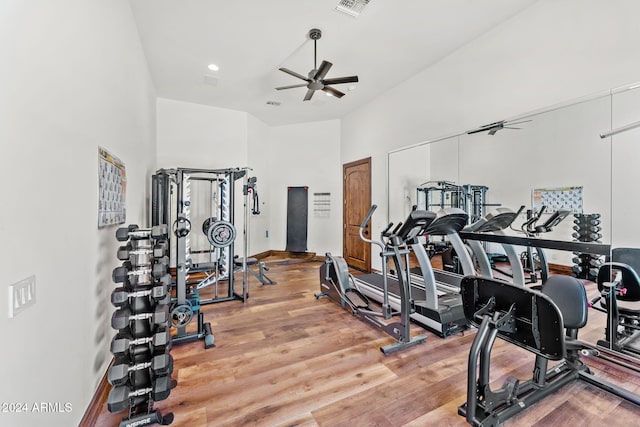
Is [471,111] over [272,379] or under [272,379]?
over

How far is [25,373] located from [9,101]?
1074 millimetres

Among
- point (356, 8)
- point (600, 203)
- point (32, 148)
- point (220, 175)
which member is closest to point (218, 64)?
point (220, 175)

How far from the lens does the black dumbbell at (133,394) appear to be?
168cm

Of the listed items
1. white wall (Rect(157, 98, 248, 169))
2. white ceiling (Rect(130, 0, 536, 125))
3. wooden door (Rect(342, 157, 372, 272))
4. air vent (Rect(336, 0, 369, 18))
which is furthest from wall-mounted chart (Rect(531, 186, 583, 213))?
white wall (Rect(157, 98, 248, 169))

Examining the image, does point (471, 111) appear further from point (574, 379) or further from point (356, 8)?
point (574, 379)

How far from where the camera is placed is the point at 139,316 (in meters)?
1.88

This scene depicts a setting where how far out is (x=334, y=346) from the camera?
2.78 metres

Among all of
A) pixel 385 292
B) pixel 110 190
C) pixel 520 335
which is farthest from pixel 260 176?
pixel 520 335

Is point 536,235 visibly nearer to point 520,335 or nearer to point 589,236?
point 589,236

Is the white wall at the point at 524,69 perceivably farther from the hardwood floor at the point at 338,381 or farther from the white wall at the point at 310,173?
the white wall at the point at 310,173

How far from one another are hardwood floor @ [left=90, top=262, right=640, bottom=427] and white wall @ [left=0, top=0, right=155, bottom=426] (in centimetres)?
76

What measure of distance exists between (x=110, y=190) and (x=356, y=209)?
4.63 m

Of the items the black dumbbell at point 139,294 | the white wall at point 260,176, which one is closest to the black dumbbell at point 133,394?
the black dumbbell at point 139,294

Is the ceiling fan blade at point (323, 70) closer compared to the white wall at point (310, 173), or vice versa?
the ceiling fan blade at point (323, 70)
